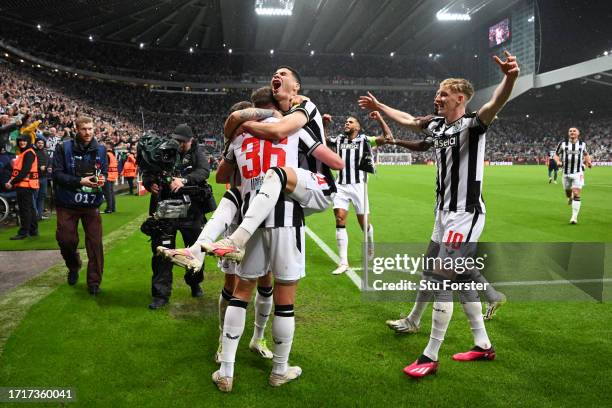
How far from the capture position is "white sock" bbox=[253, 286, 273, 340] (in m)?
3.97

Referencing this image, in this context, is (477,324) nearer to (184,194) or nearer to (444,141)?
(444,141)

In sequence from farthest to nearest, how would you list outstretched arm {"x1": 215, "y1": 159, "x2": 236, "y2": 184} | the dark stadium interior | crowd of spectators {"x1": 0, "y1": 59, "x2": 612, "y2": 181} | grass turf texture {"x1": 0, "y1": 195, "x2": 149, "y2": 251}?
crowd of spectators {"x1": 0, "y1": 59, "x2": 612, "y2": 181}
the dark stadium interior
grass turf texture {"x1": 0, "y1": 195, "x2": 149, "y2": 251}
outstretched arm {"x1": 215, "y1": 159, "x2": 236, "y2": 184}

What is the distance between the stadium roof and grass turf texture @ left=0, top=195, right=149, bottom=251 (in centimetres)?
2623

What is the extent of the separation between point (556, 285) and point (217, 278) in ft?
15.7

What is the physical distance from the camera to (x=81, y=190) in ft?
Result: 19.4

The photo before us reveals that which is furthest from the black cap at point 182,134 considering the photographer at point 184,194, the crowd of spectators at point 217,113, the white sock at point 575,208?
the crowd of spectators at point 217,113

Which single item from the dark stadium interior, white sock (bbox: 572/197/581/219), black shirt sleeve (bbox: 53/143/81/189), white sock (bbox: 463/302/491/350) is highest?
the dark stadium interior

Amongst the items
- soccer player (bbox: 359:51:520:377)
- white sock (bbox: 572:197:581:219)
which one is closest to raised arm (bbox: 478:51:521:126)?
soccer player (bbox: 359:51:520:377)

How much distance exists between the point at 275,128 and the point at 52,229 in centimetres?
1006

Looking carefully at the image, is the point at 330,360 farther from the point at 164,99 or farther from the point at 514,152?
the point at 164,99

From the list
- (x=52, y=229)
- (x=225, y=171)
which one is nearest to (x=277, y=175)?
(x=225, y=171)

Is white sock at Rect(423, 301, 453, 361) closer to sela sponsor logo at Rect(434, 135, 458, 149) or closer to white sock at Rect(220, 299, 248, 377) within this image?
sela sponsor logo at Rect(434, 135, 458, 149)

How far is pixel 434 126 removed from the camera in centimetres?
415

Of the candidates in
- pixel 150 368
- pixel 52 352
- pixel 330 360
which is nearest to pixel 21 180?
pixel 52 352
